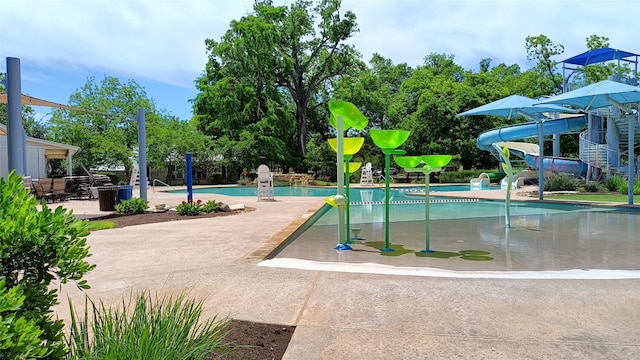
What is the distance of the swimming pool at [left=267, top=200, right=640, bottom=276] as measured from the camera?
17.0 feet

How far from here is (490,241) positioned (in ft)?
22.1

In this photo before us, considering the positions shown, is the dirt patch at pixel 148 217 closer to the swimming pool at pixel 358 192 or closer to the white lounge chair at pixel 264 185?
the white lounge chair at pixel 264 185

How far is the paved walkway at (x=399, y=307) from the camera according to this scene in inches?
96.2

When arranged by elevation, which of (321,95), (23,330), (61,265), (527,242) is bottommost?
(527,242)

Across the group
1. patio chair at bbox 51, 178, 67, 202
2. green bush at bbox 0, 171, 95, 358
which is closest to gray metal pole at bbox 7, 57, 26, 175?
green bush at bbox 0, 171, 95, 358

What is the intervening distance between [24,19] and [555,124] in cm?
2271

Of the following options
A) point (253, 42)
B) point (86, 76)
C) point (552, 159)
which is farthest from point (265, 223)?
point (86, 76)

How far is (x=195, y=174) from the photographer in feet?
110

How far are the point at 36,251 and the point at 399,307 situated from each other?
2.40 metres

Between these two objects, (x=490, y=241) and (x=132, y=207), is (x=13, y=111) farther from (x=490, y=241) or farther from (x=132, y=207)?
(x=490, y=241)

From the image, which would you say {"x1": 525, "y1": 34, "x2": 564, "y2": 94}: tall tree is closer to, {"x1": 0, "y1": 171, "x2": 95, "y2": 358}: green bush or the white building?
the white building

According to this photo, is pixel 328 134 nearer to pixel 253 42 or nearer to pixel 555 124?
pixel 253 42

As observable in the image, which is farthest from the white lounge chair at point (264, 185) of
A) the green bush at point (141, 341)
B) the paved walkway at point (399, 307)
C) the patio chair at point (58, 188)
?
the green bush at point (141, 341)

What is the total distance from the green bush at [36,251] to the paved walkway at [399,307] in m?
1.29
